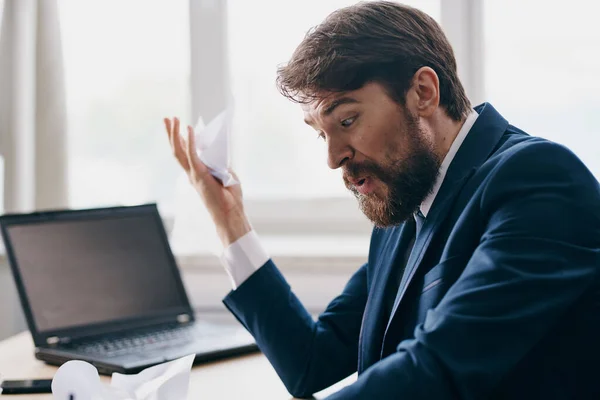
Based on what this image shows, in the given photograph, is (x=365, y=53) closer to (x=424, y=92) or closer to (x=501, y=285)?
(x=424, y=92)

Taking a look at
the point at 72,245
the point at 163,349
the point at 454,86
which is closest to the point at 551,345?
the point at 454,86

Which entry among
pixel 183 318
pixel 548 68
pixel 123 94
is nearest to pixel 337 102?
pixel 183 318

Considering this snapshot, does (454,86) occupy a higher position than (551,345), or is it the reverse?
(454,86)

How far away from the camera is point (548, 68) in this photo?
2.11 m

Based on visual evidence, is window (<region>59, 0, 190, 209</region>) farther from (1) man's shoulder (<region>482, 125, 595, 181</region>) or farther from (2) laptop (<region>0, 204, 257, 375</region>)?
(1) man's shoulder (<region>482, 125, 595, 181</region>)

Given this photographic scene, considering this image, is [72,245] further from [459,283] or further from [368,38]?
[459,283]

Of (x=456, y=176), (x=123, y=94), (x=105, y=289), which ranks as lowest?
(x=105, y=289)

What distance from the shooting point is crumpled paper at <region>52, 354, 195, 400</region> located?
0.99m

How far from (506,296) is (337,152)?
1.33 feet

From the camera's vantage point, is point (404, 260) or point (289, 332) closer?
point (404, 260)

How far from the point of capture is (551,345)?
1056 mm

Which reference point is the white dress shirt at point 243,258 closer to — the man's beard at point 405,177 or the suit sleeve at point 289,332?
the suit sleeve at point 289,332

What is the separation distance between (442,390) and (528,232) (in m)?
0.21

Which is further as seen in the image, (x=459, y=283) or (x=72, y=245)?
(x=72, y=245)
